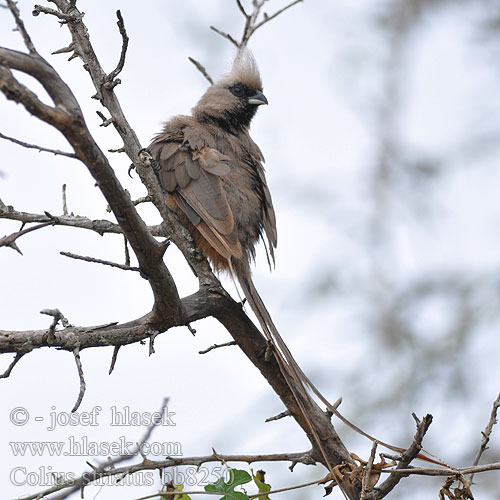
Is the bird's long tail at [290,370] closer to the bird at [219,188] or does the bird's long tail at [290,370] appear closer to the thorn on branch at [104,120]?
the bird at [219,188]

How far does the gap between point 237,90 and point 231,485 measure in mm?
3299

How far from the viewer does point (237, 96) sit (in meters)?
5.27

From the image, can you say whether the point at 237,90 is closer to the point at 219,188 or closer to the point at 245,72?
the point at 245,72

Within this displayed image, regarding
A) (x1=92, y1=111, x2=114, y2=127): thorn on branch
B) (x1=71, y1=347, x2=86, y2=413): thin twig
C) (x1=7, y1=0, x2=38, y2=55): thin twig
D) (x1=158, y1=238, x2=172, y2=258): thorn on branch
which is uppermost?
(x1=92, y1=111, x2=114, y2=127): thorn on branch

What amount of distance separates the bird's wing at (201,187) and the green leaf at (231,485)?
4.41 feet

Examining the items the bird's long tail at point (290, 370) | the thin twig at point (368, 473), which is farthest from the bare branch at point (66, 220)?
the thin twig at point (368, 473)

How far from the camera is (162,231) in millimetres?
3654

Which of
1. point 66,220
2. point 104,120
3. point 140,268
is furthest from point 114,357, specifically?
point 104,120

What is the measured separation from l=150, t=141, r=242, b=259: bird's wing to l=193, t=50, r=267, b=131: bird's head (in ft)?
2.43

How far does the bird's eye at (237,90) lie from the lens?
5.30 metres

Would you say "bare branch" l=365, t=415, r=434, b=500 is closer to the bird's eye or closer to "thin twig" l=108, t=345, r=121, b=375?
"thin twig" l=108, t=345, r=121, b=375

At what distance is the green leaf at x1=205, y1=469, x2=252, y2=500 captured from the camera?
262cm

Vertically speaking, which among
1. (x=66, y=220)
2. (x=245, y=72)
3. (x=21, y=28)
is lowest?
(x=21, y=28)

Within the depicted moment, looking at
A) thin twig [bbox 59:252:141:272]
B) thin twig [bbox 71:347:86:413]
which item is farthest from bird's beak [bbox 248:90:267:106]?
thin twig [bbox 71:347:86:413]
